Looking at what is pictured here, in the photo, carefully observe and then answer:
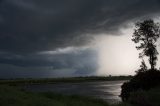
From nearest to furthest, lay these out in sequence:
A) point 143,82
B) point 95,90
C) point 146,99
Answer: point 146,99, point 143,82, point 95,90

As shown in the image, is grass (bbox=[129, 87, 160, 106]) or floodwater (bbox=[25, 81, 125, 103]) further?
floodwater (bbox=[25, 81, 125, 103])

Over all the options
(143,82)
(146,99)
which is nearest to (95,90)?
(143,82)

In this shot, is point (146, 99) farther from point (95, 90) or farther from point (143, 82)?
point (95, 90)

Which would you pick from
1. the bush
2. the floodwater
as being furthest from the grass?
the floodwater

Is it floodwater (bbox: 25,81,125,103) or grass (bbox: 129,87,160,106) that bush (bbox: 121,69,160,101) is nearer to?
floodwater (bbox: 25,81,125,103)

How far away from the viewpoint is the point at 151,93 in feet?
122

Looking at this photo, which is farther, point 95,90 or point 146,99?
point 95,90

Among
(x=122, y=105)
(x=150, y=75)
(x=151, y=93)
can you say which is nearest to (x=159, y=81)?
(x=150, y=75)

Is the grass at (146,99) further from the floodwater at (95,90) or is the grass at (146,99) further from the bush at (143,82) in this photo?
the floodwater at (95,90)

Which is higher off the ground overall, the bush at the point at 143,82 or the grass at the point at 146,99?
the bush at the point at 143,82

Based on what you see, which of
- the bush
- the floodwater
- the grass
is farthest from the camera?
the floodwater

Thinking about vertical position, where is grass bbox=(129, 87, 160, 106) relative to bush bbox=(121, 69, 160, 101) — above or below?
below

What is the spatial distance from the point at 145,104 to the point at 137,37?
1541 inches

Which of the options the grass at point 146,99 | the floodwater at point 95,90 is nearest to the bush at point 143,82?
the floodwater at point 95,90
